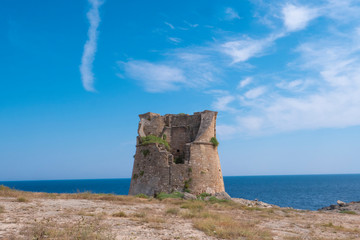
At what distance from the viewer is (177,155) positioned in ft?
79.9

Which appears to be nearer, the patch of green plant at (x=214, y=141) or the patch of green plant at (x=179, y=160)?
the patch of green plant at (x=214, y=141)

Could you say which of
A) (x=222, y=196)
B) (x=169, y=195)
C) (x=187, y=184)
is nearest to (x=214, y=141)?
(x=187, y=184)

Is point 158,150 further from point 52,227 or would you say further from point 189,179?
point 52,227

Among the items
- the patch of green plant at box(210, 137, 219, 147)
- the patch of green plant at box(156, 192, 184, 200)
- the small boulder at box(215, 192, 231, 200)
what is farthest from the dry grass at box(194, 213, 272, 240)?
the patch of green plant at box(210, 137, 219, 147)

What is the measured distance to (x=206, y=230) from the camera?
944 cm

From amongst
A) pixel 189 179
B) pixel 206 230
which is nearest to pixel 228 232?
pixel 206 230

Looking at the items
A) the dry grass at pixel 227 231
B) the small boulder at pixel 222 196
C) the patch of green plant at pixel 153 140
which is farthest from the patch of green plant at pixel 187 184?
the dry grass at pixel 227 231

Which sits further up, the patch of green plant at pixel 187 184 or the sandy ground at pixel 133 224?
the patch of green plant at pixel 187 184

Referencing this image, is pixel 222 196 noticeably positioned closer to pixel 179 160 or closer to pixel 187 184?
pixel 187 184

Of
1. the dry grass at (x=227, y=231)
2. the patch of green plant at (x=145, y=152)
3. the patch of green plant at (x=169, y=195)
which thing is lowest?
the dry grass at (x=227, y=231)

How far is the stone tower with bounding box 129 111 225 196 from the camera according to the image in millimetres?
21359

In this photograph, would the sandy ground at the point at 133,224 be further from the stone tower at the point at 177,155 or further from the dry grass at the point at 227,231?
the stone tower at the point at 177,155

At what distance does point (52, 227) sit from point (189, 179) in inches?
533

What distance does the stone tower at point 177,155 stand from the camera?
21359 mm
